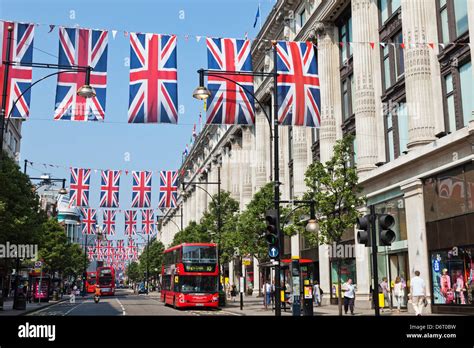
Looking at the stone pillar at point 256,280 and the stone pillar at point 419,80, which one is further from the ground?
the stone pillar at point 419,80

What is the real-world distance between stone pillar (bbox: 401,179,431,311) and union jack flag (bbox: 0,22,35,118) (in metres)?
18.4

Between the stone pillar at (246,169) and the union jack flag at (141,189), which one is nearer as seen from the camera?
the union jack flag at (141,189)

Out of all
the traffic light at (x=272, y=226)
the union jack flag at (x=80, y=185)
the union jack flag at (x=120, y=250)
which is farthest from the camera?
the union jack flag at (x=120, y=250)

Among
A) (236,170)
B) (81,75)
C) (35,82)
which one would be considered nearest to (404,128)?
(81,75)

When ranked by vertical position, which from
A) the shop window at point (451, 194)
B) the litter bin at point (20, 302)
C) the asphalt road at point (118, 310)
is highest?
the shop window at point (451, 194)

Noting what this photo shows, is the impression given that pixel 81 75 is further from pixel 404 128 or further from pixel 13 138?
pixel 13 138

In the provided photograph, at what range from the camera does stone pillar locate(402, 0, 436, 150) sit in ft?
87.2

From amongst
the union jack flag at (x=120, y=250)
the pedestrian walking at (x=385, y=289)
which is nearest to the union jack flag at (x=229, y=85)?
the pedestrian walking at (x=385, y=289)

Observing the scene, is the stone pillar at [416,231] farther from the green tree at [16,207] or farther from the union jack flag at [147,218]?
the union jack flag at [147,218]

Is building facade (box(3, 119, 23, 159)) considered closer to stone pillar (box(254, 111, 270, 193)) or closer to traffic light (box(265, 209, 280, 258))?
stone pillar (box(254, 111, 270, 193))

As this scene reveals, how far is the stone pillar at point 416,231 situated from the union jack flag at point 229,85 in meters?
9.84

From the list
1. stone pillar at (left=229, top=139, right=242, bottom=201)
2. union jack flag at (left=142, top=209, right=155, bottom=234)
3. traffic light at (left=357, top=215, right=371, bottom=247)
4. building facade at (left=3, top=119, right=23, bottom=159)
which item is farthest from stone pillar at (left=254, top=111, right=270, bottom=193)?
traffic light at (left=357, top=215, right=371, bottom=247)

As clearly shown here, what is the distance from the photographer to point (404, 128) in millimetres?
29734

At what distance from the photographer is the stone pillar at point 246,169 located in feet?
210
